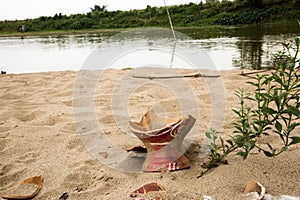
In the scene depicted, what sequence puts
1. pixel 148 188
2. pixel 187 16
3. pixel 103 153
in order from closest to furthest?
pixel 148 188 → pixel 103 153 → pixel 187 16

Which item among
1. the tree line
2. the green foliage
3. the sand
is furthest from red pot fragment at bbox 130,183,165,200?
the tree line

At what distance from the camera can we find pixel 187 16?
22.7m

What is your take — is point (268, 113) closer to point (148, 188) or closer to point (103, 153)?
point (148, 188)

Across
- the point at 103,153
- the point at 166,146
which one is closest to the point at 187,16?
the point at 103,153

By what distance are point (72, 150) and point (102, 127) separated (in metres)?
0.44

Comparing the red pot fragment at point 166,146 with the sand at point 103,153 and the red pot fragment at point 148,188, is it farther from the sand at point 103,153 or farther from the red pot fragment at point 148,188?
the red pot fragment at point 148,188

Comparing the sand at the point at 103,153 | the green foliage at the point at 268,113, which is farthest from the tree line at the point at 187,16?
the green foliage at the point at 268,113

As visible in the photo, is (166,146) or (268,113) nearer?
(268,113)

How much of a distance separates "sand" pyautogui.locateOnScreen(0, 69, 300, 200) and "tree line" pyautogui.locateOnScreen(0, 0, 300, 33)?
56.9ft

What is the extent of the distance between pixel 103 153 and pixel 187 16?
21.9 m

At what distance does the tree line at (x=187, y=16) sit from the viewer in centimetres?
1947

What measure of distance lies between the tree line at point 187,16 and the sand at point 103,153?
17.3m

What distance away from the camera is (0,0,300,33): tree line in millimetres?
19469

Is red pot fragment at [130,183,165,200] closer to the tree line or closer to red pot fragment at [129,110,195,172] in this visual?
red pot fragment at [129,110,195,172]
